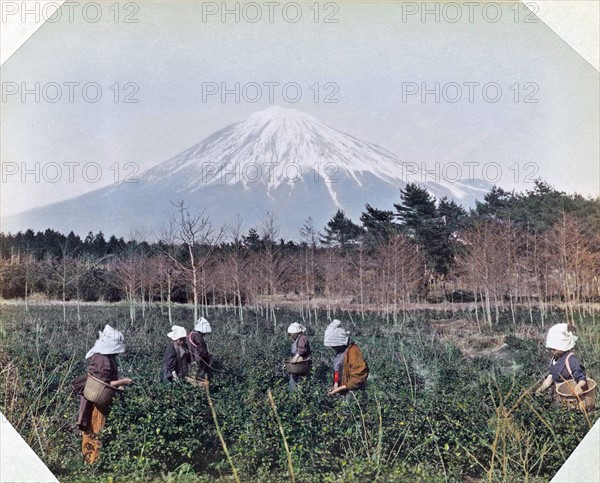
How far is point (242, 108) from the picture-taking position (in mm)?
7234

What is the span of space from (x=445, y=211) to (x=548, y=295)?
1276 millimetres

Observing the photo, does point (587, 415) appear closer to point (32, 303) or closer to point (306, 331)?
point (306, 331)

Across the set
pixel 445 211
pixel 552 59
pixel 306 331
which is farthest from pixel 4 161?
pixel 552 59

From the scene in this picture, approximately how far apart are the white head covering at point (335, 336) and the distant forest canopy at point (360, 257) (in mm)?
317

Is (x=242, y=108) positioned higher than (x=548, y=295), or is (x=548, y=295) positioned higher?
(x=242, y=108)

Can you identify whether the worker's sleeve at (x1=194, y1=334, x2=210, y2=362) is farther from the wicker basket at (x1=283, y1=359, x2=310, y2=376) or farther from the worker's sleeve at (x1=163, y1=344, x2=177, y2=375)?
the wicker basket at (x1=283, y1=359, x2=310, y2=376)

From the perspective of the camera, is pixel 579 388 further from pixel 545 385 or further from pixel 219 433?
pixel 219 433

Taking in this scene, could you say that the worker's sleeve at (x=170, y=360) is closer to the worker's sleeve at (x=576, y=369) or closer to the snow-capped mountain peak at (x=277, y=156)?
the snow-capped mountain peak at (x=277, y=156)

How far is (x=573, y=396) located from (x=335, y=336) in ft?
6.98

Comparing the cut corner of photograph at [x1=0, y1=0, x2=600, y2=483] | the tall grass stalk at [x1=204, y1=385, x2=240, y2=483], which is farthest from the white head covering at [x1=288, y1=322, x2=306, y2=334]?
the tall grass stalk at [x1=204, y1=385, x2=240, y2=483]

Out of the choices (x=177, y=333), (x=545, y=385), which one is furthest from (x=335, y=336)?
(x=545, y=385)

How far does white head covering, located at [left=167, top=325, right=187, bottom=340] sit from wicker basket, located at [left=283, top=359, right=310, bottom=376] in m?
1.00

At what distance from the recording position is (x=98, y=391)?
666 cm

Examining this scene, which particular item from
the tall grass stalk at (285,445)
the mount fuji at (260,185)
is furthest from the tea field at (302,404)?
the mount fuji at (260,185)
